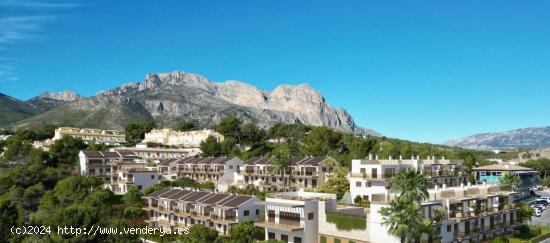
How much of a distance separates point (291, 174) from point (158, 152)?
64498 mm

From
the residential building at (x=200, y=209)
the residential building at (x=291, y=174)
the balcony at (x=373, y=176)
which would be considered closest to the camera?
the residential building at (x=200, y=209)

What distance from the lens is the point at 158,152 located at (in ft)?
493

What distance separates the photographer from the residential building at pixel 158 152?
142m

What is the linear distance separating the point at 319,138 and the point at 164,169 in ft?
143

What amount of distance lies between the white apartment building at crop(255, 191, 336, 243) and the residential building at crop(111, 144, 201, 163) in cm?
8353

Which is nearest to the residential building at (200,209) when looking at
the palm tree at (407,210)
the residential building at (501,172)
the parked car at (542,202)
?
the palm tree at (407,210)

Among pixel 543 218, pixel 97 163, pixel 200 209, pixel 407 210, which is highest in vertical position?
pixel 97 163

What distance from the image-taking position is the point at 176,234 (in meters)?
72.1

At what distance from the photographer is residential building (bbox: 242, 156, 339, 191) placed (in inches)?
3807

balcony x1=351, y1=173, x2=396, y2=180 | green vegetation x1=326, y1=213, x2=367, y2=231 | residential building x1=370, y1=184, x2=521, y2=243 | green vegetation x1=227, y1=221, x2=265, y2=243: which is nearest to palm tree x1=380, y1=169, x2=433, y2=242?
residential building x1=370, y1=184, x2=521, y2=243

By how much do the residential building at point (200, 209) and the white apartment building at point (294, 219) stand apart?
7.41 meters

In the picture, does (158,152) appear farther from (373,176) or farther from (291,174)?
(373,176)

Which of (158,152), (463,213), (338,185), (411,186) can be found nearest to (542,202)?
(338,185)

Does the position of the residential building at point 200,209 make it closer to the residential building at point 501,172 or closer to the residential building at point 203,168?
the residential building at point 203,168
